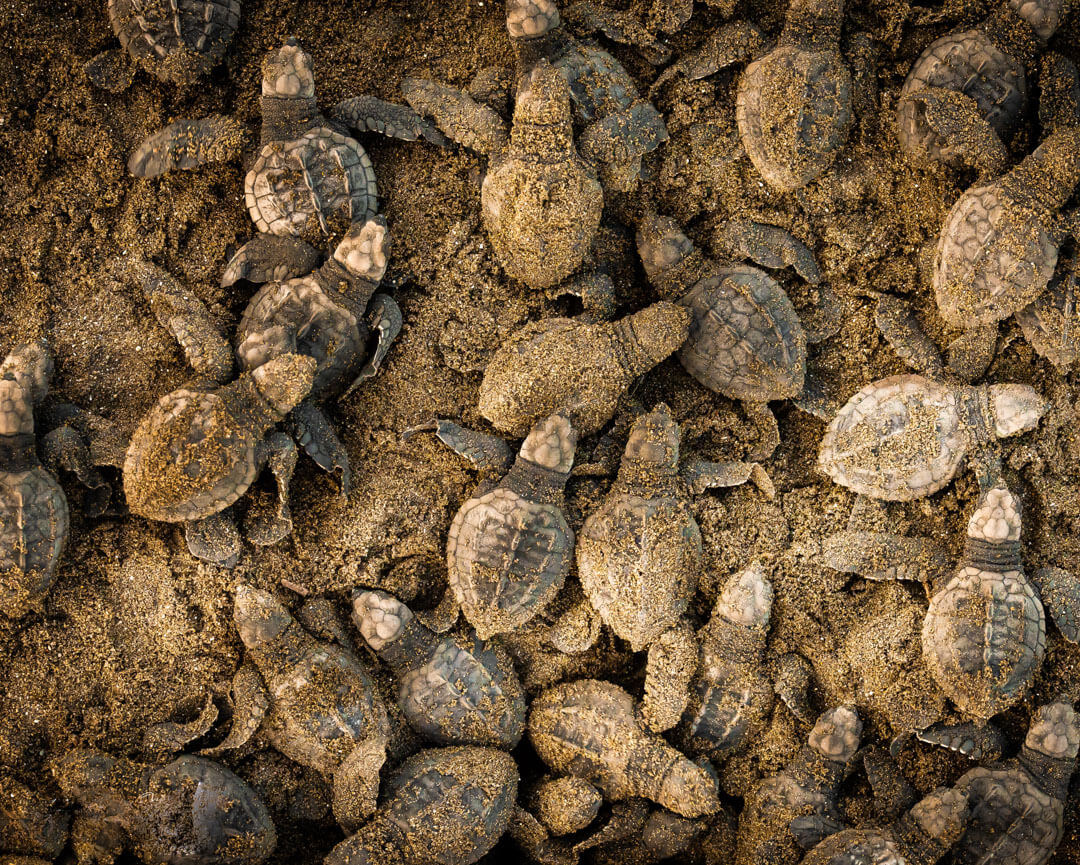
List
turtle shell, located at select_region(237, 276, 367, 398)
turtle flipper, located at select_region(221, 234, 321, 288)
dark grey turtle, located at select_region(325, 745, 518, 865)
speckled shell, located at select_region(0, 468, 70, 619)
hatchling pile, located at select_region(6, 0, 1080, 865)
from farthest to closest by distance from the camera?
1. turtle flipper, located at select_region(221, 234, 321, 288)
2. turtle shell, located at select_region(237, 276, 367, 398)
3. hatchling pile, located at select_region(6, 0, 1080, 865)
4. dark grey turtle, located at select_region(325, 745, 518, 865)
5. speckled shell, located at select_region(0, 468, 70, 619)

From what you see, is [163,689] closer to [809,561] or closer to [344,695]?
[344,695]

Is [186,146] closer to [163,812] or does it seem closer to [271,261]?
[271,261]

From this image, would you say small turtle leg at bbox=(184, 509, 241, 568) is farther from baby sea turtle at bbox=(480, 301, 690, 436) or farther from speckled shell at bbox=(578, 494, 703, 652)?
speckled shell at bbox=(578, 494, 703, 652)

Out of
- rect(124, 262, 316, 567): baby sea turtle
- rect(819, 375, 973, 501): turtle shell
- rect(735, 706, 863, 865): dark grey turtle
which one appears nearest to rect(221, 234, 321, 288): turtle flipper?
rect(124, 262, 316, 567): baby sea turtle

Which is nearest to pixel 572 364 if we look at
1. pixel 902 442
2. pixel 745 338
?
pixel 745 338

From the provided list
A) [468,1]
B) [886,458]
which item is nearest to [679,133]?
[468,1]

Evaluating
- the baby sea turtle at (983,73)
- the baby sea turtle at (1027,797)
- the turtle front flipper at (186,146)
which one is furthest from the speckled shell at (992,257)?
the turtle front flipper at (186,146)

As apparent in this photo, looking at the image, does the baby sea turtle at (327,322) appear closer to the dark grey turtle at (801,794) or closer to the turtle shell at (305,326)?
the turtle shell at (305,326)
